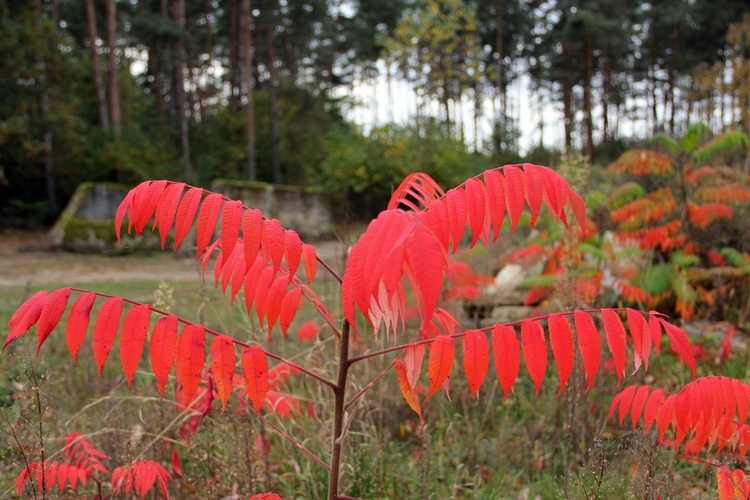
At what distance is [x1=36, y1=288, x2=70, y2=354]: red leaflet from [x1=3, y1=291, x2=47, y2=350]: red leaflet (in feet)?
0.04

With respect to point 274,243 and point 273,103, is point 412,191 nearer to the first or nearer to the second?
point 274,243

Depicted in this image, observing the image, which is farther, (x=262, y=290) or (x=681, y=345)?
(x=262, y=290)

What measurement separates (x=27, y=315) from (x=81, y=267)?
10.7 meters

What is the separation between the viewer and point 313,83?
874 inches

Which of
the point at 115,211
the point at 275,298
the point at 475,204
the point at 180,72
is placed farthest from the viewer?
the point at 180,72

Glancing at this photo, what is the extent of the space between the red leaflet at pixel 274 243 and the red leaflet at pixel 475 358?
1.48 ft

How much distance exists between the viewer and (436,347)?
119 cm

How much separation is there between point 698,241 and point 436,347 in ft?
16.1

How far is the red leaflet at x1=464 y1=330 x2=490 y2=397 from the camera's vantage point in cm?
115

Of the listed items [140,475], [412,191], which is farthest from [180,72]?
[412,191]

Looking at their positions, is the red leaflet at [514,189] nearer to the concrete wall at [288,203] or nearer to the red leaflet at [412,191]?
the red leaflet at [412,191]

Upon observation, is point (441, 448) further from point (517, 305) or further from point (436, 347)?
point (517, 305)

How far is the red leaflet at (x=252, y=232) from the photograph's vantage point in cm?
117

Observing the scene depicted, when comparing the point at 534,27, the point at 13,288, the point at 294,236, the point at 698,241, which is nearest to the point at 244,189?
the point at 13,288
